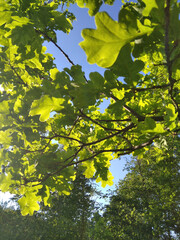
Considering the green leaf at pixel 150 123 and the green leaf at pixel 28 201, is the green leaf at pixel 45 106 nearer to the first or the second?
the green leaf at pixel 150 123

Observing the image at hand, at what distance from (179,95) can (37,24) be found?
224 cm

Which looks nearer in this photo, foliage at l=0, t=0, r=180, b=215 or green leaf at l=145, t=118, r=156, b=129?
foliage at l=0, t=0, r=180, b=215

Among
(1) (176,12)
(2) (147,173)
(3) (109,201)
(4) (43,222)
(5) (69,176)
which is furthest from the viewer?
(3) (109,201)

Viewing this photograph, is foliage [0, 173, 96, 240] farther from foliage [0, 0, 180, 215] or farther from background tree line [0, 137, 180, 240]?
foliage [0, 0, 180, 215]

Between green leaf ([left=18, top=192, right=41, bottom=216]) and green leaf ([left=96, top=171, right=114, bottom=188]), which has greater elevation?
green leaf ([left=96, top=171, right=114, bottom=188])

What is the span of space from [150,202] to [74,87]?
17678 mm

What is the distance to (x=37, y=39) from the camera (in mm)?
2176

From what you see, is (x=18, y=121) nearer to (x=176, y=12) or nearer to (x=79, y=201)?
(x=176, y=12)

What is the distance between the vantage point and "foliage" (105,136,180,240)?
14.8m

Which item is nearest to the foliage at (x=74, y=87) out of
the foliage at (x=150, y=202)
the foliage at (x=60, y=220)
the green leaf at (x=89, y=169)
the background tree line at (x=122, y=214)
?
the green leaf at (x=89, y=169)

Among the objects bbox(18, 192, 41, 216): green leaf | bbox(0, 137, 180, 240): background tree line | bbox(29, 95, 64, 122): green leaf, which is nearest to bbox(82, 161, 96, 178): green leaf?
bbox(18, 192, 41, 216): green leaf

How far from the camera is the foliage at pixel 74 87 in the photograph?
0.80m

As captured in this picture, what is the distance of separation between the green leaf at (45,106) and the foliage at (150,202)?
11093 millimetres

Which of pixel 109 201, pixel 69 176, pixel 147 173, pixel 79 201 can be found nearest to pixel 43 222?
pixel 79 201
